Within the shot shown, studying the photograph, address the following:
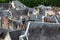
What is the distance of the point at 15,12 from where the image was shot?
127 ft

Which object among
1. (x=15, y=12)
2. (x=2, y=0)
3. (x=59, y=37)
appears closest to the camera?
Answer: (x=59, y=37)

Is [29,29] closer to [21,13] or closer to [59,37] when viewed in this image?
[59,37]

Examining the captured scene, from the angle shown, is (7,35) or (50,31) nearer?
(50,31)

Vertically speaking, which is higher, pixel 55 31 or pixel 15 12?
pixel 55 31

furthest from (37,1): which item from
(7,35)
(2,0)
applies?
(7,35)

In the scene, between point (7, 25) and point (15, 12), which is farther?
point (15, 12)

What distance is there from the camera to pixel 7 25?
24297 mm

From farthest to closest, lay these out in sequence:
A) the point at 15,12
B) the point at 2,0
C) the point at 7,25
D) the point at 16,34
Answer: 1. the point at 2,0
2. the point at 15,12
3. the point at 7,25
4. the point at 16,34

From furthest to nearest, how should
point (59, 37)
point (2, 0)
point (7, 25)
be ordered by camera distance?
point (2, 0), point (7, 25), point (59, 37)

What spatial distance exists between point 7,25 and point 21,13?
626 inches

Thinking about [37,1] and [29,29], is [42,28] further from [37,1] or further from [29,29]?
[37,1]

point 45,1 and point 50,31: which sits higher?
point 50,31

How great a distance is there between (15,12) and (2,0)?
63.5 ft

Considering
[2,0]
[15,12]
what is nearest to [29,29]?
[15,12]
